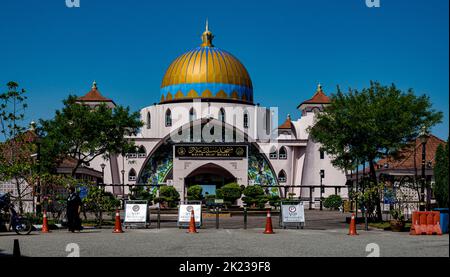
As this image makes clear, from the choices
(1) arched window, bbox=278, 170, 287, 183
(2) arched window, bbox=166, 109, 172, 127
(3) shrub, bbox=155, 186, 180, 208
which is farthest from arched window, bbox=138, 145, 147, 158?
(3) shrub, bbox=155, 186, 180, 208

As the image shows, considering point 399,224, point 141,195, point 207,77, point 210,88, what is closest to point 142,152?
point 210,88

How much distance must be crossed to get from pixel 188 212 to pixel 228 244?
1007cm

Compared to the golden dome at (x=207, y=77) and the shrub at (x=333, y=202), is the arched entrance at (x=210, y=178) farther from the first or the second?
the shrub at (x=333, y=202)

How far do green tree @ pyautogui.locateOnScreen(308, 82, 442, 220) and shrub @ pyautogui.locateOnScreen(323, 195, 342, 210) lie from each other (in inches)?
997

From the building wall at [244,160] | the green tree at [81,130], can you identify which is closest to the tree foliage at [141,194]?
the building wall at [244,160]

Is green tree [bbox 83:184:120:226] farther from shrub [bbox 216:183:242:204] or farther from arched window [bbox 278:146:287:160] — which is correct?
arched window [bbox 278:146:287:160]

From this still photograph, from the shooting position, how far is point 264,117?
244ft

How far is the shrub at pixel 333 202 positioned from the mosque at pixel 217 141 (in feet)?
17.9

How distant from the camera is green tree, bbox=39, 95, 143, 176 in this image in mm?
34781

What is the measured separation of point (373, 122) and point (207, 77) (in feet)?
137

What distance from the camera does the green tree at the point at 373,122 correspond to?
32594 millimetres

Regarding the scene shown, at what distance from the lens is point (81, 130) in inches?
1362
